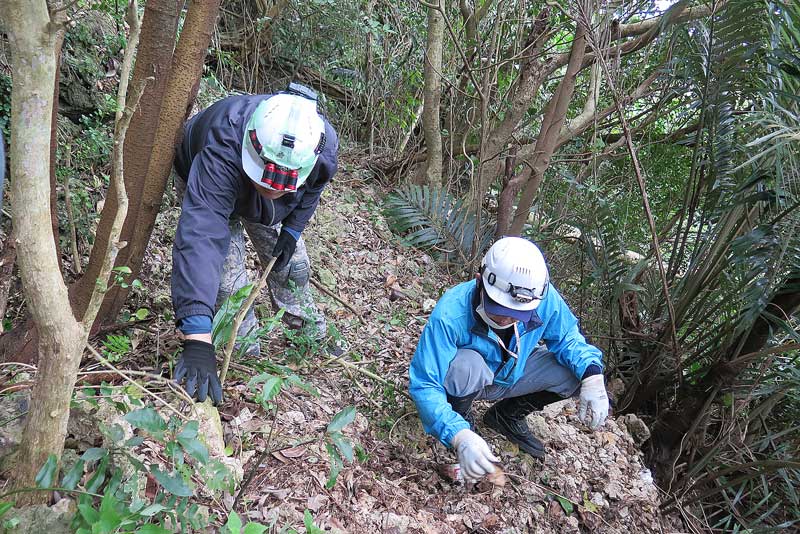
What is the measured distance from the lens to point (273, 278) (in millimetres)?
3428

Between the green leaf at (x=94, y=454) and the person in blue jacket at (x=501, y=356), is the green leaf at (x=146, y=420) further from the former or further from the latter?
the person in blue jacket at (x=501, y=356)

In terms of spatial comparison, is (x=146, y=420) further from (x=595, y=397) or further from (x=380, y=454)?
(x=595, y=397)

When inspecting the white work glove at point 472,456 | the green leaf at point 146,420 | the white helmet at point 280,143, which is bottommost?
the white work glove at point 472,456

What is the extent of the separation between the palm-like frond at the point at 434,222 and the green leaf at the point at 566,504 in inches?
113

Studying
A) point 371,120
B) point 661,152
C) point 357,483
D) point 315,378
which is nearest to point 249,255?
point 315,378

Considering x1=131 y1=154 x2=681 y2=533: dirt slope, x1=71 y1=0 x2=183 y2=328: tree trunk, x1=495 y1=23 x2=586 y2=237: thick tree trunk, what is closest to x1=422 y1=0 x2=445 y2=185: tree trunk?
x1=495 y1=23 x2=586 y2=237: thick tree trunk

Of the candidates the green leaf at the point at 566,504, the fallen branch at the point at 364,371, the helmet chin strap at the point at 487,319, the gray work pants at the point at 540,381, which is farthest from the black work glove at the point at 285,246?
the green leaf at the point at 566,504

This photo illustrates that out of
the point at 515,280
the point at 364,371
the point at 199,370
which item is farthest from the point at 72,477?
the point at 515,280

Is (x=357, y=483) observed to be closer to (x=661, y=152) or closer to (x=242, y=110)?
(x=242, y=110)

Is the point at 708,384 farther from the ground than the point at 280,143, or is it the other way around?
the point at 280,143

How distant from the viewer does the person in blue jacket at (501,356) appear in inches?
102

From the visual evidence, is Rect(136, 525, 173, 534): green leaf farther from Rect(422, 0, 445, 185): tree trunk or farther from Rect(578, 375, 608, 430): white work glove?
Rect(422, 0, 445, 185): tree trunk

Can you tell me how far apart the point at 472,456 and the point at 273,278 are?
5.52ft

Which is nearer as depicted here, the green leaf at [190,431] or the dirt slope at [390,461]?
the green leaf at [190,431]
